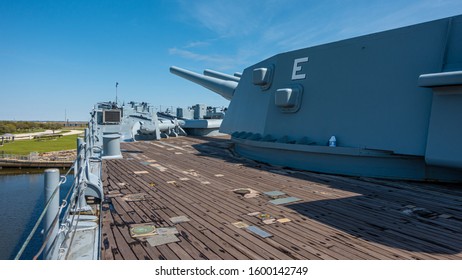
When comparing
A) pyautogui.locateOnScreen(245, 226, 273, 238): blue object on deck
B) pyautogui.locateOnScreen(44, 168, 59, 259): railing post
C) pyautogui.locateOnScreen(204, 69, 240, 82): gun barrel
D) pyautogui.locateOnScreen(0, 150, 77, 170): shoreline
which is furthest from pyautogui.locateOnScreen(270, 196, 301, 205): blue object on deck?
pyautogui.locateOnScreen(0, 150, 77, 170): shoreline

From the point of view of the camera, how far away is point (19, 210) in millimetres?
16812

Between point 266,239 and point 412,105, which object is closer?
point 266,239

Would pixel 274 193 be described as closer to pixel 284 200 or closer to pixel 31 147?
pixel 284 200

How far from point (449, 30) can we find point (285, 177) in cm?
413

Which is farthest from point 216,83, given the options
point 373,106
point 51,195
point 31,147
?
point 31,147

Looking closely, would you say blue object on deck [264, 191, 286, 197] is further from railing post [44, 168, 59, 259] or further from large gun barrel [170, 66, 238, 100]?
large gun barrel [170, 66, 238, 100]

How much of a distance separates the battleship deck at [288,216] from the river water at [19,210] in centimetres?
617

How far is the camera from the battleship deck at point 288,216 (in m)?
2.77

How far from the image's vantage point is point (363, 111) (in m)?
6.35

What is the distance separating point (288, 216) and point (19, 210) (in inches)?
733

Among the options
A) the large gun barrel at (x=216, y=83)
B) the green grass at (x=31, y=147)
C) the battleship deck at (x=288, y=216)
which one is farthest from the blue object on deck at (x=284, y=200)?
the green grass at (x=31, y=147)

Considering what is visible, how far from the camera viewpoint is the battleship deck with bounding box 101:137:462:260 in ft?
9.07
